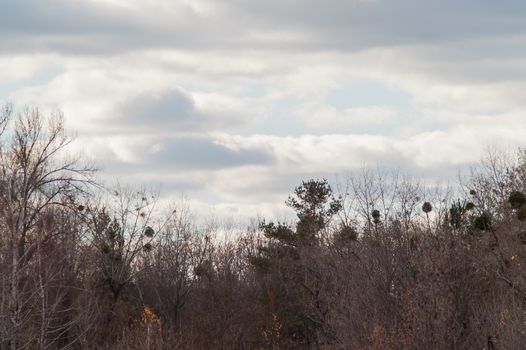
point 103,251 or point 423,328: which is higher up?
point 103,251

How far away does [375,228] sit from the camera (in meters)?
35.9

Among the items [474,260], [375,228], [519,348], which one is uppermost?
[375,228]

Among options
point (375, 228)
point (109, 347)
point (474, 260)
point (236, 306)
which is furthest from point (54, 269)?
point (474, 260)

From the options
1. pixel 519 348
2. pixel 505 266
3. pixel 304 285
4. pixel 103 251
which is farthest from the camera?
pixel 103 251

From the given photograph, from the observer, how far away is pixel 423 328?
23594 millimetres

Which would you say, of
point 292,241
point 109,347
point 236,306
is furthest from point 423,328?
point 292,241

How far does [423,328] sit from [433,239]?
5556 mm

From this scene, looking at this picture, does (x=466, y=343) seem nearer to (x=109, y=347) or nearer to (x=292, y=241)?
(x=109, y=347)

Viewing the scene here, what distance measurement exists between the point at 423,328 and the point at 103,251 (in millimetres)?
24858

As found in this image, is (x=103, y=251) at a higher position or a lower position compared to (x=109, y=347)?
higher

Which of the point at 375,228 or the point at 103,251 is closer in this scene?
the point at 375,228

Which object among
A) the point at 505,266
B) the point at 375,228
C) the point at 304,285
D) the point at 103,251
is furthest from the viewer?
the point at 103,251

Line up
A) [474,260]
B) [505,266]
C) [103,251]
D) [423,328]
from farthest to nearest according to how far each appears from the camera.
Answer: [103,251]
[505,266]
[474,260]
[423,328]

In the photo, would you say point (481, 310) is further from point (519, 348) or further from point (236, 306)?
point (236, 306)
